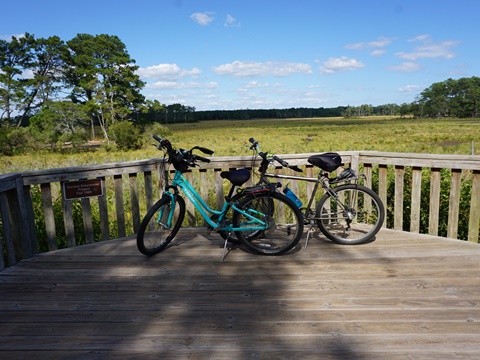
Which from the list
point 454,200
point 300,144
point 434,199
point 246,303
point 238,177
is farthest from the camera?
point 300,144

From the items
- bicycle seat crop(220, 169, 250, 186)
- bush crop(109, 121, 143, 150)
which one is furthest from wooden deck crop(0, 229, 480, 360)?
bush crop(109, 121, 143, 150)

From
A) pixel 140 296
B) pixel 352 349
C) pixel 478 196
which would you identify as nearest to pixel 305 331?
pixel 352 349

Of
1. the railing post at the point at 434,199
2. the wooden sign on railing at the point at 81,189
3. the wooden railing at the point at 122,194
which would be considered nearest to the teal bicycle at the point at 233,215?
the wooden railing at the point at 122,194

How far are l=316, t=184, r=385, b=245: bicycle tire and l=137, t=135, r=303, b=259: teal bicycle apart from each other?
0.48m

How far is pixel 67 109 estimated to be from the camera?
128 ft

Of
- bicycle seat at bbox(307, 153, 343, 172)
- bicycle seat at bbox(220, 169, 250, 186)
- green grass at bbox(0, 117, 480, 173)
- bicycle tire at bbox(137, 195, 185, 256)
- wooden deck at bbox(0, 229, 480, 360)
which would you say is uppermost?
bicycle seat at bbox(307, 153, 343, 172)

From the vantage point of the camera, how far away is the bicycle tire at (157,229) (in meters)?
3.76

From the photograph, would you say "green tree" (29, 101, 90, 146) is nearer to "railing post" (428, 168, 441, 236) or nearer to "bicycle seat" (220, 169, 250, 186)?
"bicycle seat" (220, 169, 250, 186)

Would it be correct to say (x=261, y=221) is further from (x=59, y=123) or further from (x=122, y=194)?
(x=59, y=123)

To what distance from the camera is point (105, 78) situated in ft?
138

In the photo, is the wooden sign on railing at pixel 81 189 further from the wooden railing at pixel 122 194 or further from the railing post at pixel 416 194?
the railing post at pixel 416 194

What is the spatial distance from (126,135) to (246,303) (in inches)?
1400

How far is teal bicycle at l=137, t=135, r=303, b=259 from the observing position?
3.74 m

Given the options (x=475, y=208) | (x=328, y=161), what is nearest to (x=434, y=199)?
(x=475, y=208)
